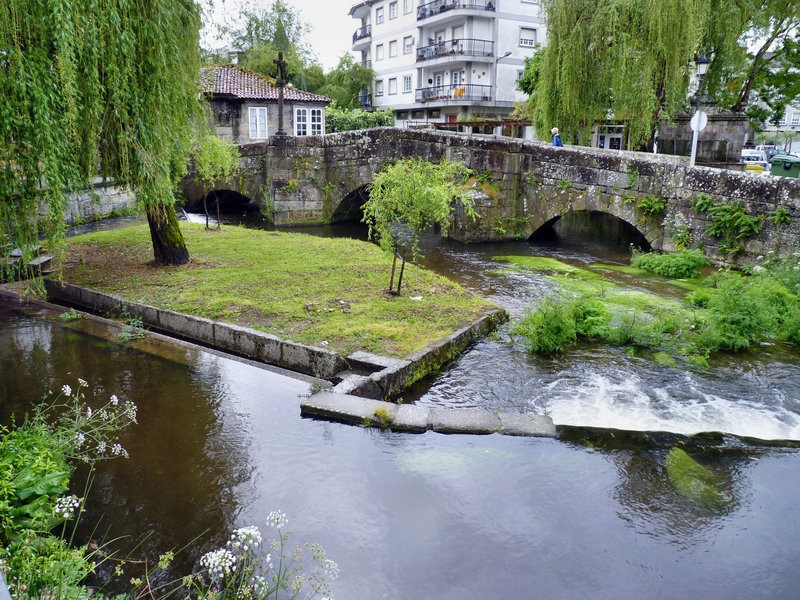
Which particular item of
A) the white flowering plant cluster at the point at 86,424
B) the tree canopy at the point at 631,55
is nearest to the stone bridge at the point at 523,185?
the tree canopy at the point at 631,55

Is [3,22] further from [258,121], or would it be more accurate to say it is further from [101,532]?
[258,121]

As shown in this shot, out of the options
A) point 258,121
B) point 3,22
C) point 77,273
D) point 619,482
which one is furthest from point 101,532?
point 258,121

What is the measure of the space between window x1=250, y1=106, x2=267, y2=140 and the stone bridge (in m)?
6.09

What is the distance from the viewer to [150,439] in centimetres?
527

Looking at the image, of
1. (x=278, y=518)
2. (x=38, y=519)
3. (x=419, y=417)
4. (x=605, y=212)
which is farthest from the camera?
(x=605, y=212)

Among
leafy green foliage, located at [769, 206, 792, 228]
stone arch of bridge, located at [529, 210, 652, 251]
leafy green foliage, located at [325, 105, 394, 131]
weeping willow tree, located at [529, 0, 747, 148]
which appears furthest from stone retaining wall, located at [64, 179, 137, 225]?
leafy green foliage, located at [769, 206, 792, 228]

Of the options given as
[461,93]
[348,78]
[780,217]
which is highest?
[348,78]

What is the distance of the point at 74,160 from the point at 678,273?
10.4 metres

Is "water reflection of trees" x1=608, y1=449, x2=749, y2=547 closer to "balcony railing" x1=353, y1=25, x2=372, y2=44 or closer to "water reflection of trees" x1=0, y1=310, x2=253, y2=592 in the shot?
"water reflection of trees" x1=0, y1=310, x2=253, y2=592

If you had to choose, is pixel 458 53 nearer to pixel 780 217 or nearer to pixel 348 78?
pixel 348 78

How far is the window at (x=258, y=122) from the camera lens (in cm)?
2841

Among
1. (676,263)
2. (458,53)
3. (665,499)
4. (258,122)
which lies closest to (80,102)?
(665,499)

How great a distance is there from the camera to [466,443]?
5.45 meters

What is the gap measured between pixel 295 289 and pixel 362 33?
134 feet
